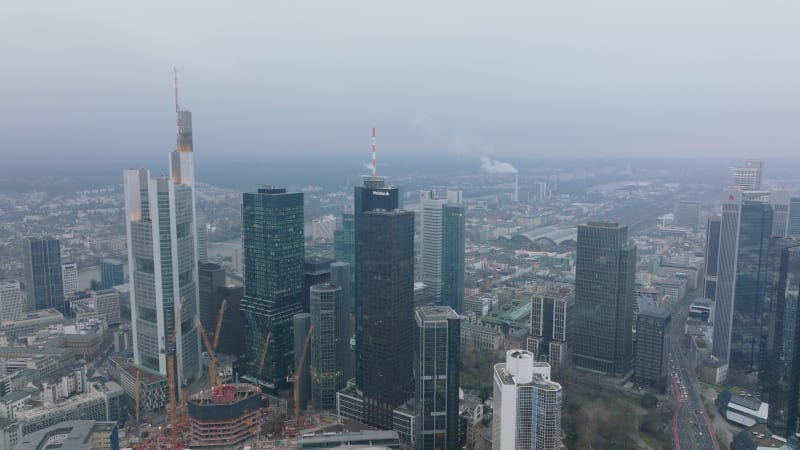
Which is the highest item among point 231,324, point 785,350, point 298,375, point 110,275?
point 785,350

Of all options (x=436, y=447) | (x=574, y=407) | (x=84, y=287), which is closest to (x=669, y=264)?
(x=574, y=407)

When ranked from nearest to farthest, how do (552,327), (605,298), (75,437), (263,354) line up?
(75,437) → (263,354) → (605,298) → (552,327)

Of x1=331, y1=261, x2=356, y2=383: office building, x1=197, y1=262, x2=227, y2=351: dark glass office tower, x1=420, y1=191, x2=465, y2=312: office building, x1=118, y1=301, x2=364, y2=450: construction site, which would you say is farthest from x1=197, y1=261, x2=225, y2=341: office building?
x1=420, y1=191, x2=465, y2=312: office building

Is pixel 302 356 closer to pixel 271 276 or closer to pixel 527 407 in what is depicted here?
pixel 271 276

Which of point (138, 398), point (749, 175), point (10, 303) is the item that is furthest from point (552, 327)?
point (10, 303)

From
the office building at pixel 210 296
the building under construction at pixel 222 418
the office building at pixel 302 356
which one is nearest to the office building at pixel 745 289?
the office building at pixel 302 356

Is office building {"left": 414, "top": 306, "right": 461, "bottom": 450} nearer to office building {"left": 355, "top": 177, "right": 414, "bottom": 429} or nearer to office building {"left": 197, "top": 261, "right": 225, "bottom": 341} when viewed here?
office building {"left": 355, "top": 177, "right": 414, "bottom": 429}

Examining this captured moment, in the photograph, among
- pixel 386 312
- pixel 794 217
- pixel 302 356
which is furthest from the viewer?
pixel 794 217
